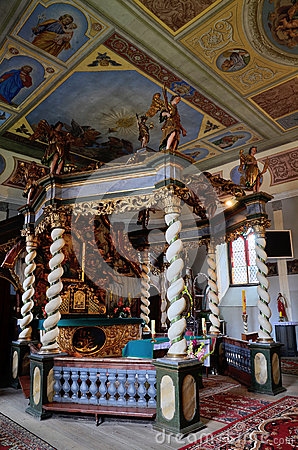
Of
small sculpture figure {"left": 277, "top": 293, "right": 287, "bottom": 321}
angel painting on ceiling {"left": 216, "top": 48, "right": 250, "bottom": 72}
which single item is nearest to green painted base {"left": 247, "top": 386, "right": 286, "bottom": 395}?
small sculpture figure {"left": 277, "top": 293, "right": 287, "bottom": 321}

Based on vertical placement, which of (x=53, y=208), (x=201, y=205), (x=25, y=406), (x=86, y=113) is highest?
(x=86, y=113)

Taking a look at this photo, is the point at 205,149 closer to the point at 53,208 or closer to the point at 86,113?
the point at 86,113

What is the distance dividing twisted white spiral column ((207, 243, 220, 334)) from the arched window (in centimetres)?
473

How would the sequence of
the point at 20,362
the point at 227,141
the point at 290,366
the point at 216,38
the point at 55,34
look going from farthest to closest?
the point at 227,141, the point at 290,366, the point at 20,362, the point at 216,38, the point at 55,34

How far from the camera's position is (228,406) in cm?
552

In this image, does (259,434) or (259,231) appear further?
(259,231)

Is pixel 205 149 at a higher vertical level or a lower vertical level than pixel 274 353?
higher

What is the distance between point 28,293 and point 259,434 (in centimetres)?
487

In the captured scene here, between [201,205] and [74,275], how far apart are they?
12.9ft

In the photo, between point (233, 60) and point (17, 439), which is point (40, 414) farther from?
point (233, 60)

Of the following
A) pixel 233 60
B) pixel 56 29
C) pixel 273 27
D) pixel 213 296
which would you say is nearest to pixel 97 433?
pixel 213 296

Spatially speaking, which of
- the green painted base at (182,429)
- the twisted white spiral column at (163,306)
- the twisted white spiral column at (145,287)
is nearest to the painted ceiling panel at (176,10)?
the twisted white spiral column at (145,287)

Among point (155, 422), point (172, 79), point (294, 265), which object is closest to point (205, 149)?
point (172, 79)

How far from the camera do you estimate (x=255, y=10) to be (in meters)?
6.26
